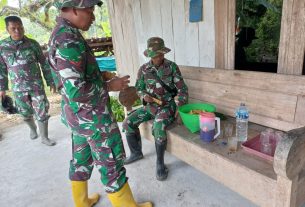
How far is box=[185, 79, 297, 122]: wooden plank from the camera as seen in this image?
2.03 metres

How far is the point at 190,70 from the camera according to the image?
9.23ft

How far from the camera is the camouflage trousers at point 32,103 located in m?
3.32

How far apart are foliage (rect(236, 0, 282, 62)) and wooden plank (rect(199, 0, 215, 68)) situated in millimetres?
276

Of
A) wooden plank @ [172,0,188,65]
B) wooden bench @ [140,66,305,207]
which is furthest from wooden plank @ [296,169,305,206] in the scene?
wooden plank @ [172,0,188,65]

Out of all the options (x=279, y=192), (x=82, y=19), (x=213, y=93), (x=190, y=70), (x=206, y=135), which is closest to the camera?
(x=279, y=192)

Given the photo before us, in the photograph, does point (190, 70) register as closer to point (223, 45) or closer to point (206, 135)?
point (223, 45)

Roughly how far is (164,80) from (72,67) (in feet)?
4.11

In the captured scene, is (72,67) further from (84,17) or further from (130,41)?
(130,41)

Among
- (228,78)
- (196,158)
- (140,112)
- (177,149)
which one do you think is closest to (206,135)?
(196,158)

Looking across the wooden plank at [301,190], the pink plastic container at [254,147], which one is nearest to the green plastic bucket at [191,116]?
the pink plastic container at [254,147]

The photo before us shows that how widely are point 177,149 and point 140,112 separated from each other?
63 centimetres

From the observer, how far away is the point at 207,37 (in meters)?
2.60

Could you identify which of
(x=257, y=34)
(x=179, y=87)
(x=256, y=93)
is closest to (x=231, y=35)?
(x=257, y=34)

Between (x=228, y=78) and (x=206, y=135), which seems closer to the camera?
(x=206, y=135)
